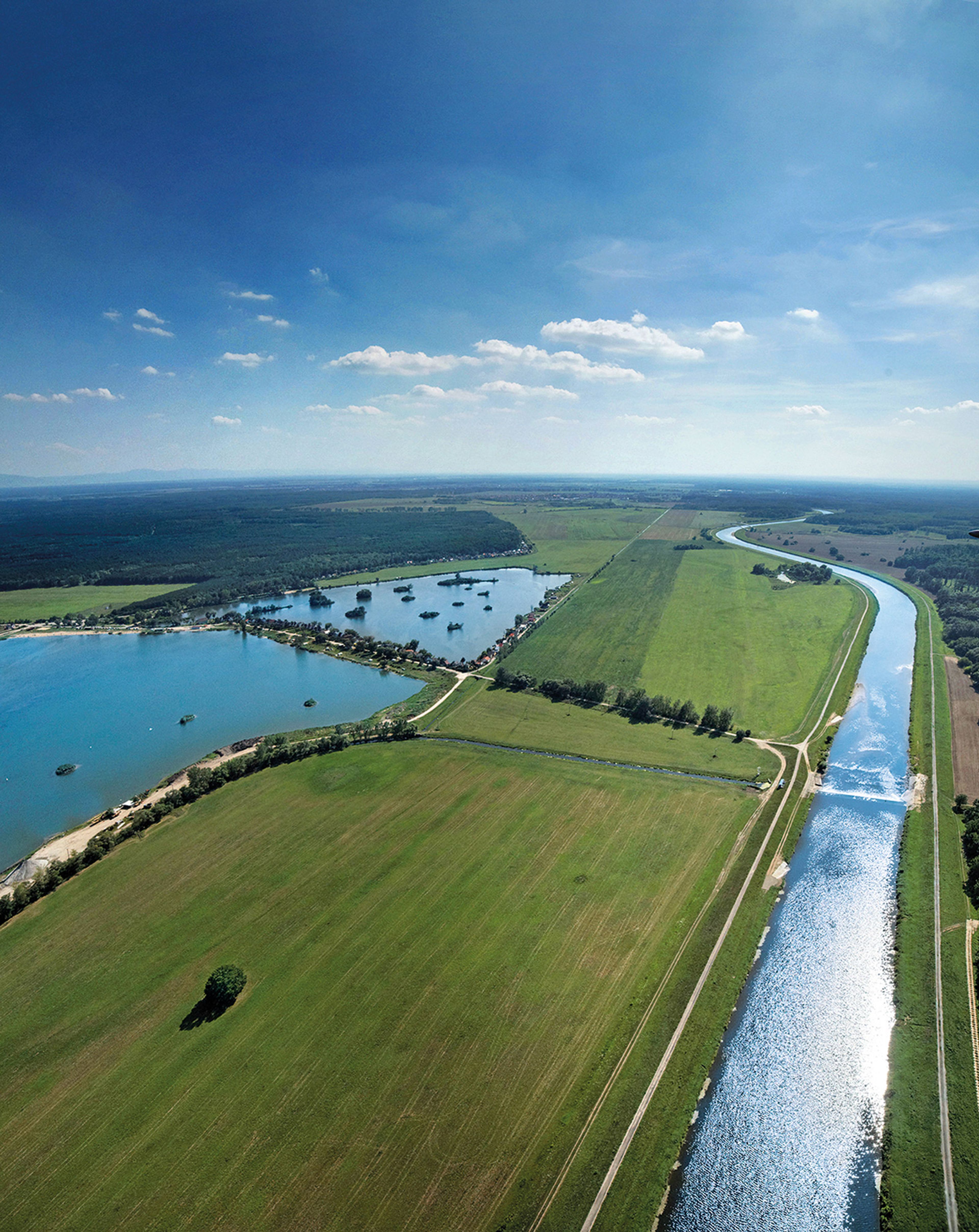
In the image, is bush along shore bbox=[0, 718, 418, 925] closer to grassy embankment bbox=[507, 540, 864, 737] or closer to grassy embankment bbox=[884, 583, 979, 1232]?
grassy embankment bbox=[507, 540, 864, 737]

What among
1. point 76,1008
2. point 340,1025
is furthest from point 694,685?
point 76,1008

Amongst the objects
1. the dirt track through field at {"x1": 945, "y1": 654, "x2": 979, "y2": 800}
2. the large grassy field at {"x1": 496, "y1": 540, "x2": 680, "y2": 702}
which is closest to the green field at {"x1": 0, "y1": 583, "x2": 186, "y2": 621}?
the large grassy field at {"x1": 496, "y1": 540, "x2": 680, "y2": 702}

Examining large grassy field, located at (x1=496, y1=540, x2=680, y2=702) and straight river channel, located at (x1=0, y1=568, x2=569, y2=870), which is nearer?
straight river channel, located at (x1=0, y1=568, x2=569, y2=870)

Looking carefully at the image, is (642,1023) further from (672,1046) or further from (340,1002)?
(340,1002)

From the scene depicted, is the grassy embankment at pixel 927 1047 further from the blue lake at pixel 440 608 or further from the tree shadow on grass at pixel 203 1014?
the blue lake at pixel 440 608

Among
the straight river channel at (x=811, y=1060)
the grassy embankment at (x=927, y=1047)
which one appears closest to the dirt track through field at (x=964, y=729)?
the grassy embankment at (x=927, y=1047)

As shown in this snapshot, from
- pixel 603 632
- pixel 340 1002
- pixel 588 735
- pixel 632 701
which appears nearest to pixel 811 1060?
pixel 340 1002

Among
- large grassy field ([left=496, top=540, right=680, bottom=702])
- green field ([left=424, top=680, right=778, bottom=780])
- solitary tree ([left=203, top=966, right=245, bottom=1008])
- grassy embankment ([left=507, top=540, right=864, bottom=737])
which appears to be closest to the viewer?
solitary tree ([left=203, top=966, right=245, bottom=1008])

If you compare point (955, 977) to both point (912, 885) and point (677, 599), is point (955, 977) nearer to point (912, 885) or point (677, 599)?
point (912, 885)
